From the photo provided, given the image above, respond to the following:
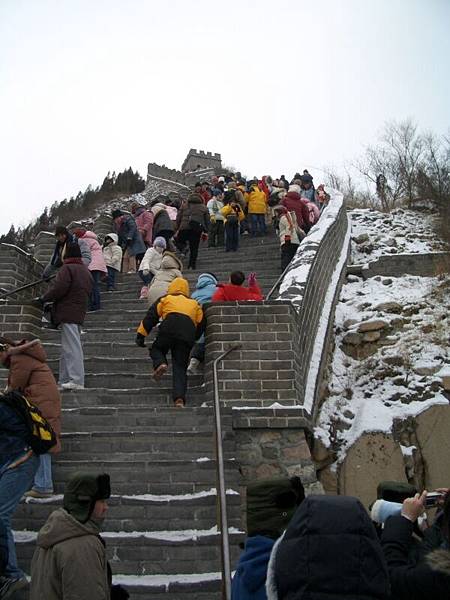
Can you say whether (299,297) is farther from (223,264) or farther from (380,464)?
(223,264)

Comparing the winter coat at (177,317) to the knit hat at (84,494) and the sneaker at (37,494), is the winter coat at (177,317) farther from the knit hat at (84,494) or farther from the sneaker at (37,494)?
the knit hat at (84,494)

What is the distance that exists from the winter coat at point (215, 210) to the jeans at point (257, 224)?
744 mm

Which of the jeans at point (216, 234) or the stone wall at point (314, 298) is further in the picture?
the jeans at point (216, 234)

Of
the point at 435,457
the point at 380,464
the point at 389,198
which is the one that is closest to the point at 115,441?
the point at 380,464

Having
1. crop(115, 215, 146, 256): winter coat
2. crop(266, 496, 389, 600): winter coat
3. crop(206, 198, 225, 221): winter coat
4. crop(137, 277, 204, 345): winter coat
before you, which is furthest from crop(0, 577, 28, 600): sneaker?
crop(206, 198, 225, 221): winter coat

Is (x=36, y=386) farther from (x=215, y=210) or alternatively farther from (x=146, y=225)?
(x=215, y=210)

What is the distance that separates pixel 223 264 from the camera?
40.4ft

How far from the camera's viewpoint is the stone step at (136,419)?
21.6 feet

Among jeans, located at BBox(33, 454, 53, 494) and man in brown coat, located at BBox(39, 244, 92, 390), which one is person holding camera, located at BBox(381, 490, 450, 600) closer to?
jeans, located at BBox(33, 454, 53, 494)

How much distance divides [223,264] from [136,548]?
25.4 feet

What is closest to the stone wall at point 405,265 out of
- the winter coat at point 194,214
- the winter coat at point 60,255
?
the winter coat at point 194,214

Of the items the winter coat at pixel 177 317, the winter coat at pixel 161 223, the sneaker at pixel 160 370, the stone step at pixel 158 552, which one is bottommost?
the stone step at pixel 158 552

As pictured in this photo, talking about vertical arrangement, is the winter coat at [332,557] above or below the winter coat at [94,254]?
below

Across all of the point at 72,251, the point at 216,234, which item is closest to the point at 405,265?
the point at 216,234
